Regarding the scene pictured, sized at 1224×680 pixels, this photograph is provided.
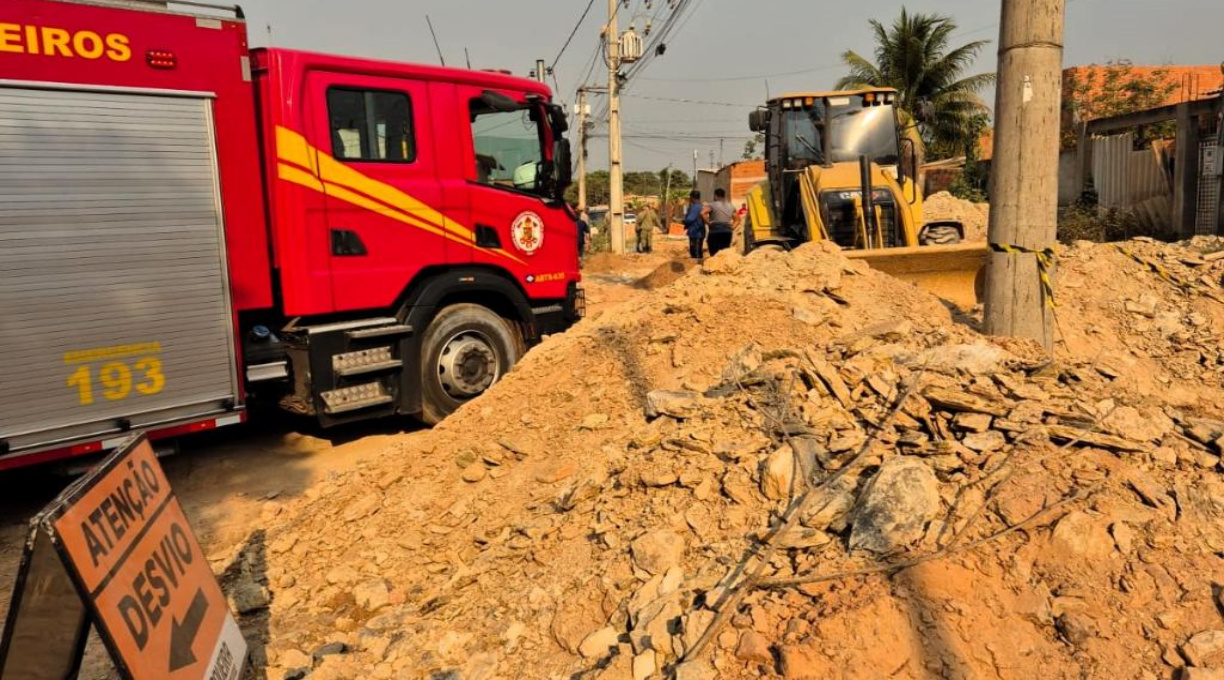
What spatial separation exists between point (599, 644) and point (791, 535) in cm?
85

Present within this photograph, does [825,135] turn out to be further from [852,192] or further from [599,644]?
[599,644]

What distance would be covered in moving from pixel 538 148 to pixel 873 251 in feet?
10.8

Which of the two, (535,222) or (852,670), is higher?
(535,222)

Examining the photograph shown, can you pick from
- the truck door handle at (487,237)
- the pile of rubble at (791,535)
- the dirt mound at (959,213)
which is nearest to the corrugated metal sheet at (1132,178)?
the dirt mound at (959,213)

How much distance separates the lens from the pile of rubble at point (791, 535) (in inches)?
107

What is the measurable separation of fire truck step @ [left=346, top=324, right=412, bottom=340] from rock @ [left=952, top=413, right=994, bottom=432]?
406 cm

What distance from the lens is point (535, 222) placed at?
714 centimetres

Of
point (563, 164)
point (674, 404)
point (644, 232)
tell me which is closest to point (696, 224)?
point (644, 232)

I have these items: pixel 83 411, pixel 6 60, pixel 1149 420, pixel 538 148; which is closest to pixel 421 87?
pixel 538 148

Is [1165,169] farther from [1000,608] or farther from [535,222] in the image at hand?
[1000,608]

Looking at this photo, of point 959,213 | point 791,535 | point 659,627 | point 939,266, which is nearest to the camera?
point 659,627

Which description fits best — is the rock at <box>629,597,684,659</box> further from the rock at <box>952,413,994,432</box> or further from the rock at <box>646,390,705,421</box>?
the rock at <box>952,413,994,432</box>

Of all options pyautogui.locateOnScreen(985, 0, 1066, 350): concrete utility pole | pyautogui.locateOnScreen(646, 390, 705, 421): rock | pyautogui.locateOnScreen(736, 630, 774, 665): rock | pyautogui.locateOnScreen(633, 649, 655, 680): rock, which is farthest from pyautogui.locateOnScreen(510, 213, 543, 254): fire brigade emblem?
pyautogui.locateOnScreen(736, 630, 774, 665): rock

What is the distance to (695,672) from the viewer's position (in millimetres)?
2727
